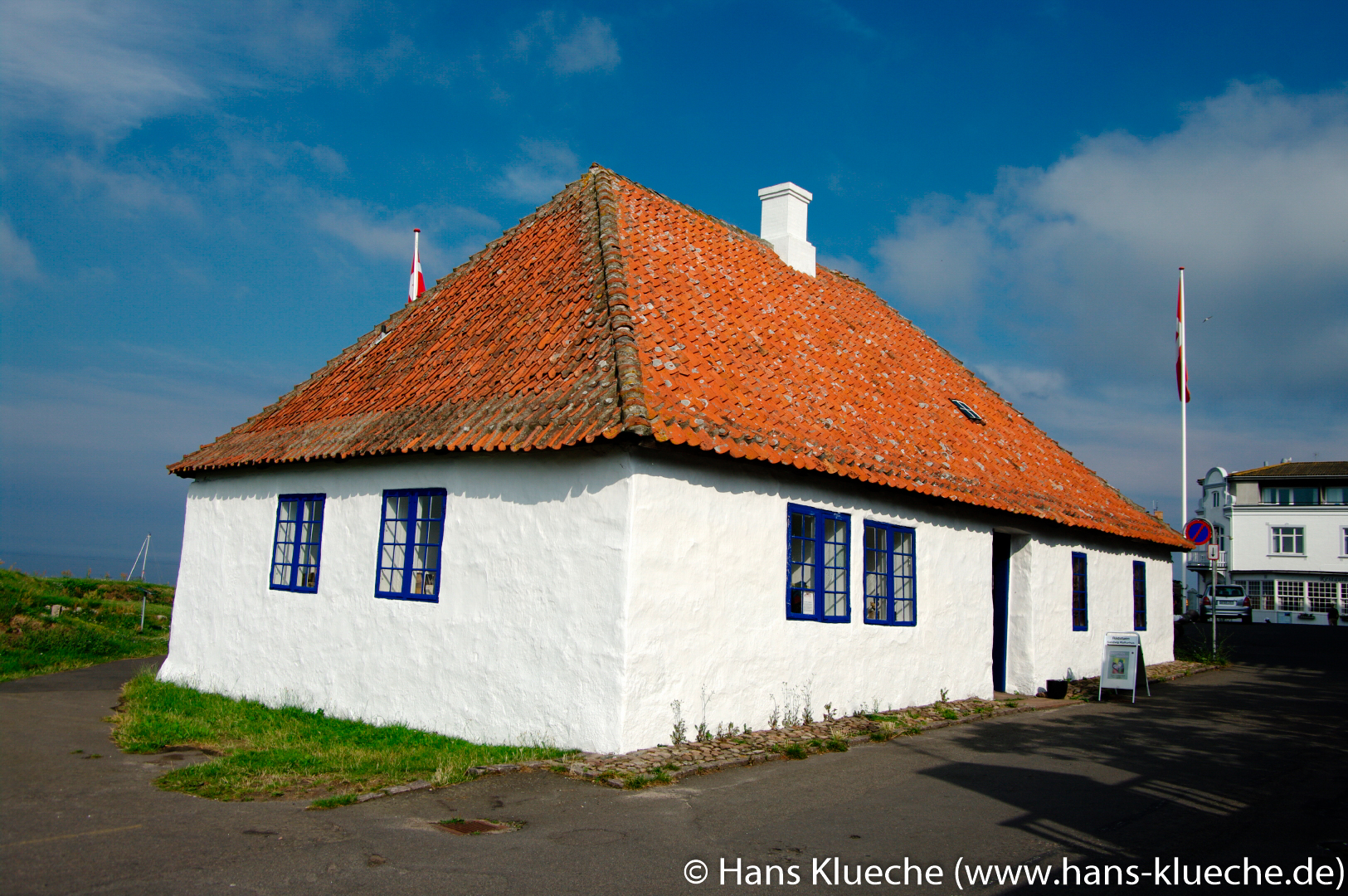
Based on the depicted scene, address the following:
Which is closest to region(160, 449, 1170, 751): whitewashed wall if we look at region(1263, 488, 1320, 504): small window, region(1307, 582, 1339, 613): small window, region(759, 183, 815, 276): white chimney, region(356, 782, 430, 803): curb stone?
region(356, 782, 430, 803): curb stone

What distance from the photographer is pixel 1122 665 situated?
1366 cm

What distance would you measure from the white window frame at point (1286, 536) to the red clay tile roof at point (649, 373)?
→ 4457 centimetres

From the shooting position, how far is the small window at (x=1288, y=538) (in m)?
52.5

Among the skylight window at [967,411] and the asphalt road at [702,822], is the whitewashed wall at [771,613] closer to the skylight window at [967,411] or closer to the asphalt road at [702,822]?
the asphalt road at [702,822]

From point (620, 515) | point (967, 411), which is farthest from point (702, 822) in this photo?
point (967, 411)

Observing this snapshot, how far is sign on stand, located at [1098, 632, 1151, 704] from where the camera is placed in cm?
1345

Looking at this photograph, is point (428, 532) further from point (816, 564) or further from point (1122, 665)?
point (1122, 665)

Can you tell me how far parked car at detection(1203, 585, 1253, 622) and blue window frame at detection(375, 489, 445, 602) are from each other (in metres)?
44.1

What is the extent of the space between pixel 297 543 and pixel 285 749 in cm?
394

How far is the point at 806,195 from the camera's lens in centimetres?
1688

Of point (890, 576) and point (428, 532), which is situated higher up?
point (428, 532)

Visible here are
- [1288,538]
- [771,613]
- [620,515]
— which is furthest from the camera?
[1288,538]

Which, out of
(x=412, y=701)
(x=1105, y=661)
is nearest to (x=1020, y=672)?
(x=1105, y=661)

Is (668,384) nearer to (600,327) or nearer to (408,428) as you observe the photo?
(600,327)
